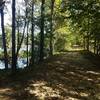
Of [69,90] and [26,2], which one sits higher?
[26,2]

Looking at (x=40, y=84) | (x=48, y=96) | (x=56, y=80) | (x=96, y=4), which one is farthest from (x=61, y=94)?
(x=96, y=4)

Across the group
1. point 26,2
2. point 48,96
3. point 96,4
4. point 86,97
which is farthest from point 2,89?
point 26,2

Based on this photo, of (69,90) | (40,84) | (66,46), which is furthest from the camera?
(66,46)

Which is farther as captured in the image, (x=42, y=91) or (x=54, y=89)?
(x=54, y=89)

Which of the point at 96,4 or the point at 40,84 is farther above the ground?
the point at 96,4

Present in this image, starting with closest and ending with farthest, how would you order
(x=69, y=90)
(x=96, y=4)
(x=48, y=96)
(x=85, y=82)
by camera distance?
(x=48, y=96) < (x=69, y=90) < (x=85, y=82) < (x=96, y=4)

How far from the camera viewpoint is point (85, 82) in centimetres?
1591

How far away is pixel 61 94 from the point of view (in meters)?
12.8

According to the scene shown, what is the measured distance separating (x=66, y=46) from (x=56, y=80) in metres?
44.4

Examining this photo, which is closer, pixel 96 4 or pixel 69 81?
pixel 69 81

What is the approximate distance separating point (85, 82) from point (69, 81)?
35.6 inches

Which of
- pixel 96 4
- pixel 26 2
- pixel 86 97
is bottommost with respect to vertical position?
pixel 86 97

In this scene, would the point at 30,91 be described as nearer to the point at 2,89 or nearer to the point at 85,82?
the point at 2,89

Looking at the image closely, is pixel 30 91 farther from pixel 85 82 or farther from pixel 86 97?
pixel 85 82
